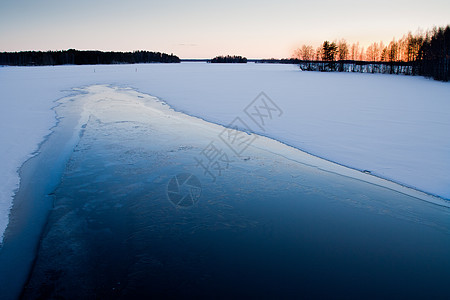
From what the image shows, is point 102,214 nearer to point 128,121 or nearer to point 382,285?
point 382,285

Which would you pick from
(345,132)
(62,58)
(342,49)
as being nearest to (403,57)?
(342,49)

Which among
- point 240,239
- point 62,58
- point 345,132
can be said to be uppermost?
point 62,58

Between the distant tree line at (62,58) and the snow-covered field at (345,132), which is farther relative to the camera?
the distant tree line at (62,58)

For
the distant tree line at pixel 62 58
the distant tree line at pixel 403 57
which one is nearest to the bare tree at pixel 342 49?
the distant tree line at pixel 403 57

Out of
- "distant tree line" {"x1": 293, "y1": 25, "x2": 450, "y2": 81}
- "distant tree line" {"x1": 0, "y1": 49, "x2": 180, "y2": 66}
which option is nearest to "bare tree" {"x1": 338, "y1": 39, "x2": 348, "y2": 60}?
"distant tree line" {"x1": 293, "y1": 25, "x2": 450, "y2": 81}

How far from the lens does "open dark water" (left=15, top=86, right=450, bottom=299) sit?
282cm

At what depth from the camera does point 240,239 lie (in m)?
3.59

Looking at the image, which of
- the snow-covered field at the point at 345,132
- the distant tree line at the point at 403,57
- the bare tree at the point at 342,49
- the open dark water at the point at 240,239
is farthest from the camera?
the bare tree at the point at 342,49

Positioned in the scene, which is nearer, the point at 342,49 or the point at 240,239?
the point at 240,239

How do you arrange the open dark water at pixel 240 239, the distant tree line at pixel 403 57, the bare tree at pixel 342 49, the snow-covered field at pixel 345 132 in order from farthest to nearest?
1. the bare tree at pixel 342 49
2. the distant tree line at pixel 403 57
3. the snow-covered field at pixel 345 132
4. the open dark water at pixel 240 239

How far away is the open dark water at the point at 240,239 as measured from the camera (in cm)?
282

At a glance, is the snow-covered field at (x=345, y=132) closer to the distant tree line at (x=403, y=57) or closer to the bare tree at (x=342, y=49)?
the distant tree line at (x=403, y=57)

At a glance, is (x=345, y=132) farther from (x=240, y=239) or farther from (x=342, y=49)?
(x=342, y=49)

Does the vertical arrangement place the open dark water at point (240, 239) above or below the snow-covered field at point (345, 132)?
below
